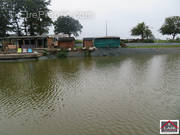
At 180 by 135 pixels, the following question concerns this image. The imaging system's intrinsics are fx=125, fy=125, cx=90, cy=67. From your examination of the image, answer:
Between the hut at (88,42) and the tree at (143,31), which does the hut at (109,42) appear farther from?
the tree at (143,31)

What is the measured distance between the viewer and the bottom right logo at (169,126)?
3678 mm

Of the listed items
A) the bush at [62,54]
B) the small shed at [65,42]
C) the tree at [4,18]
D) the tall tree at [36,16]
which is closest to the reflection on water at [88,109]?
the bush at [62,54]

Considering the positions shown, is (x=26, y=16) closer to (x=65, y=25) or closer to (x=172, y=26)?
(x=65, y=25)

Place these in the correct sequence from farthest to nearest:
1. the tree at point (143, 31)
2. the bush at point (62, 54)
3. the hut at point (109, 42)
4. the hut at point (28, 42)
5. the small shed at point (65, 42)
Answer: the tree at point (143, 31) < the small shed at point (65, 42) < the hut at point (109, 42) < the hut at point (28, 42) < the bush at point (62, 54)

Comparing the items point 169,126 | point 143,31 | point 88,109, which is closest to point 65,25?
point 143,31

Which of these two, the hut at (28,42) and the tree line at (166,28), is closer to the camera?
the hut at (28,42)

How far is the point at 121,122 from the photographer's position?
4.16 metres

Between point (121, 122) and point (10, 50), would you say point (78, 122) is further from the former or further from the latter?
point (10, 50)

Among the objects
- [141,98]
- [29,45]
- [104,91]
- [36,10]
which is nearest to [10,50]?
[29,45]

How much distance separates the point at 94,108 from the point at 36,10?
34851mm

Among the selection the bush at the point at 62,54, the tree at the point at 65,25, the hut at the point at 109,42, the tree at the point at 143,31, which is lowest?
the bush at the point at 62,54

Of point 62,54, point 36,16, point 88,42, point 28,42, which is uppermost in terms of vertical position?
point 36,16

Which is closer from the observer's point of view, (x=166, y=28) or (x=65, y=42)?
(x=65, y=42)

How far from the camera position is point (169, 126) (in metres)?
3.91
